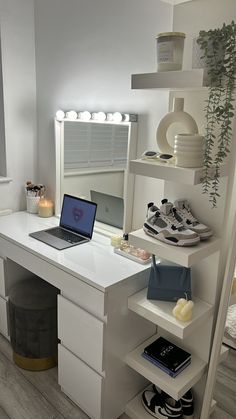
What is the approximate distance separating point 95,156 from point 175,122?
29.0 inches

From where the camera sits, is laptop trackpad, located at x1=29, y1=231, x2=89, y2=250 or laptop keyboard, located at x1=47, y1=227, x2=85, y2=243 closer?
laptop trackpad, located at x1=29, y1=231, x2=89, y2=250

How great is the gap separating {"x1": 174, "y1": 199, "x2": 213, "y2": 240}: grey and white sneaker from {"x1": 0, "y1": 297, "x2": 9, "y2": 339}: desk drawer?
125 cm

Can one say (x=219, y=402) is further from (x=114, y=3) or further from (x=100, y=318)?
(x=114, y=3)

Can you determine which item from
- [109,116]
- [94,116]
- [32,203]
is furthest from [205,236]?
[32,203]

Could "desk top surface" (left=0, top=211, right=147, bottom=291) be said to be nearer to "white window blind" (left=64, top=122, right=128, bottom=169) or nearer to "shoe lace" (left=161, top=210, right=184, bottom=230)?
"shoe lace" (left=161, top=210, right=184, bottom=230)

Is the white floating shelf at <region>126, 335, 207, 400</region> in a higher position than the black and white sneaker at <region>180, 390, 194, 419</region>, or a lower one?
higher

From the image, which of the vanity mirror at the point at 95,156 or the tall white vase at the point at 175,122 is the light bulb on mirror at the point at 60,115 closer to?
the vanity mirror at the point at 95,156

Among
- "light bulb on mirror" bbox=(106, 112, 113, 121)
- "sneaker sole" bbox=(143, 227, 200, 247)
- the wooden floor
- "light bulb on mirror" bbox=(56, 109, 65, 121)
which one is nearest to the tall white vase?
"sneaker sole" bbox=(143, 227, 200, 247)

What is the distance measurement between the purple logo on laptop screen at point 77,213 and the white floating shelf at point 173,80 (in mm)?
903

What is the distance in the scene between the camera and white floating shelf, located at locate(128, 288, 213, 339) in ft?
4.67

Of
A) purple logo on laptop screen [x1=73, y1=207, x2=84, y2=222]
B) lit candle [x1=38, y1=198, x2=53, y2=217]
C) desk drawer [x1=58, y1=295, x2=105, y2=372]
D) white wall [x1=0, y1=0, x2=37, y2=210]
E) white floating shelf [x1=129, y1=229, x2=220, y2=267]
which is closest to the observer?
white floating shelf [x1=129, y1=229, x2=220, y2=267]

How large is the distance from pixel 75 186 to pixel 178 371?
1.22 metres

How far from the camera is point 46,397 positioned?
6.09ft

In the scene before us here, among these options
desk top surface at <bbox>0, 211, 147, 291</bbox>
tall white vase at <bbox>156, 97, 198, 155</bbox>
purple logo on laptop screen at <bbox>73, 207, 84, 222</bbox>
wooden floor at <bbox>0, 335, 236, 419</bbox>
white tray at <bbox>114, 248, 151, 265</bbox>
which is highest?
tall white vase at <bbox>156, 97, 198, 155</bbox>
